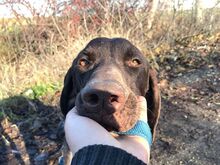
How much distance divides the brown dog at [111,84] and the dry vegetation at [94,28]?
3867 mm

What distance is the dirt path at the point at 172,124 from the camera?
14.0 ft

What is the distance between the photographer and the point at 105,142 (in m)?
1.76

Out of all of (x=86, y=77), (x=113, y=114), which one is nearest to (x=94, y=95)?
(x=113, y=114)

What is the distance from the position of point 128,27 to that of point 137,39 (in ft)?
1.20

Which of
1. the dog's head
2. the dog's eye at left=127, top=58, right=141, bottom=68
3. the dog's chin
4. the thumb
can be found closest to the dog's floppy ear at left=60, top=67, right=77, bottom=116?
the dog's head

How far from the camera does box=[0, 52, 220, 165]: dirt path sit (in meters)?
4.26

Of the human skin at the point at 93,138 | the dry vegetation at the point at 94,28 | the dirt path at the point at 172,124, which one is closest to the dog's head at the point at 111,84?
the human skin at the point at 93,138

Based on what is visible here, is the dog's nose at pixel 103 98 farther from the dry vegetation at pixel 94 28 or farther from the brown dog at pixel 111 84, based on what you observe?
the dry vegetation at pixel 94 28

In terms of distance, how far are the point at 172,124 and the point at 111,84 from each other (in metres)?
2.88

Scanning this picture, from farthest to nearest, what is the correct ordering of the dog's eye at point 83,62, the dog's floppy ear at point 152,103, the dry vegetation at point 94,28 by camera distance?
the dry vegetation at point 94,28 < the dog's floppy ear at point 152,103 < the dog's eye at point 83,62

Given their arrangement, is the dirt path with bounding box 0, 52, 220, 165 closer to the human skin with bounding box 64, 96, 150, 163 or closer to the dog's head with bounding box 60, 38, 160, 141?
the dog's head with bounding box 60, 38, 160, 141

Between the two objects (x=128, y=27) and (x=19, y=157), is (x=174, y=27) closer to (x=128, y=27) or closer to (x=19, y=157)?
(x=128, y=27)

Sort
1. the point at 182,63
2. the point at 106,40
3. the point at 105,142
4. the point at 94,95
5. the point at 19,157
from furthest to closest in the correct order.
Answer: the point at 182,63 < the point at 19,157 < the point at 106,40 < the point at 94,95 < the point at 105,142

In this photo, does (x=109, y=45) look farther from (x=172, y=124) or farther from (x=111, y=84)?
(x=172, y=124)
